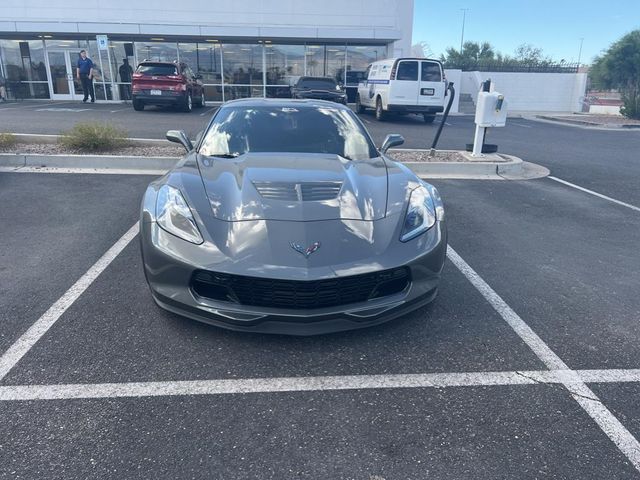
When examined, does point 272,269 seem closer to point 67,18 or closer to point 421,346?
point 421,346

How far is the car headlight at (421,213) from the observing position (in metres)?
3.10

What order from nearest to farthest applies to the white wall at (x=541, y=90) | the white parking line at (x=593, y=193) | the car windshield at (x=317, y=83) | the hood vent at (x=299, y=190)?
the hood vent at (x=299, y=190) → the white parking line at (x=593, y=193) → the car windshield at (x=317, y=83) → the white wall at (x=541, y=90)

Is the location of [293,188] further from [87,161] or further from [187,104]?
[187,104]

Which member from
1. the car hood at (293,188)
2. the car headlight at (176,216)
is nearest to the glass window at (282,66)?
the car hood at (293,188)

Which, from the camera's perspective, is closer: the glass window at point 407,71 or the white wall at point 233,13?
the glass window at point 407,71

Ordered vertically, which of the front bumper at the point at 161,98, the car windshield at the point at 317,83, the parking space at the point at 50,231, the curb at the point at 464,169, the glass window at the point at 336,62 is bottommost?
the parking space at the point at 50,231

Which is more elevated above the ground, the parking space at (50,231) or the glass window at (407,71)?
the glass window at (407,71)

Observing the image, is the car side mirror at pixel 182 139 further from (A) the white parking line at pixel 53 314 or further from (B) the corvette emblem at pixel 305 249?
(B) the corvette emblem at pixel 305 249

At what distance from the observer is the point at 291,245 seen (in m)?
2.78

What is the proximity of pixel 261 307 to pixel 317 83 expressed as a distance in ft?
50.3

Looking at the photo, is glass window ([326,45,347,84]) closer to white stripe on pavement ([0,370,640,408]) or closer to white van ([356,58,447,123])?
white van ([356,58,447,123])

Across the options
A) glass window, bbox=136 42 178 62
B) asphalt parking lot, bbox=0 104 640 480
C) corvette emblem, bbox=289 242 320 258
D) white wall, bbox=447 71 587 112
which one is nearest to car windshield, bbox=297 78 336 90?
glass window, bbox=136 42 178 62

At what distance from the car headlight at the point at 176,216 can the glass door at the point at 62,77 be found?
77.0 ft

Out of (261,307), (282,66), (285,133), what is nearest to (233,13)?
(282,66)
